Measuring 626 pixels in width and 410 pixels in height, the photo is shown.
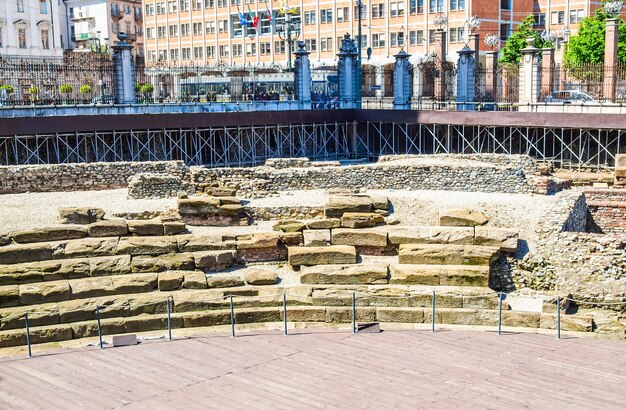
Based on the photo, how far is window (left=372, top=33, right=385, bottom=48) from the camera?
68750mm

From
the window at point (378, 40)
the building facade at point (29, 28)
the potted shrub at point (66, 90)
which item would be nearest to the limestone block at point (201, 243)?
the potted shrub at point (66, 90)

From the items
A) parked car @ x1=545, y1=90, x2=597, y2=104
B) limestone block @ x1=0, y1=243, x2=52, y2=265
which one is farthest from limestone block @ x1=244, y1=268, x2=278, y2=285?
parked car @ x1=545, y1=90, x2=597, y2=104

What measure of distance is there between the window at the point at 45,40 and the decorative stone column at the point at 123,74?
34743 millimetres

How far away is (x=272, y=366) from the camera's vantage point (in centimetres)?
1750

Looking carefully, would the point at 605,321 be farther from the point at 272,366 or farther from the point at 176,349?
the point at 176,349

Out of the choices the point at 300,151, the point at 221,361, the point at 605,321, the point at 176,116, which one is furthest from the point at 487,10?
the point at 221,361

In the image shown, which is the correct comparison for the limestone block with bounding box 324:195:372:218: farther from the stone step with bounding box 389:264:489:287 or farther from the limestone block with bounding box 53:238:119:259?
the limestone block with bounding box 53:238:119:259

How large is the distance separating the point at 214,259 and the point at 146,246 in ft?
5.80

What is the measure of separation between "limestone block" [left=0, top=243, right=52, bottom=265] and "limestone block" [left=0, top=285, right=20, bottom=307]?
5.35ft

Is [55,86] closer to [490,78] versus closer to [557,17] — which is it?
[490,78]

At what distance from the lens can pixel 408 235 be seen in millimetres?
23906

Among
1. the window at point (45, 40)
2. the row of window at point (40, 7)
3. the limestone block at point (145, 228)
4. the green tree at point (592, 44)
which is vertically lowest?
the limestone block at point (145, 228)

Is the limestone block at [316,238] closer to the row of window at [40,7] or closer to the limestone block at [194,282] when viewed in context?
the limestone block at [194,282]

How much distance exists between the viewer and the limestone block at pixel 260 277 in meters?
22.0
